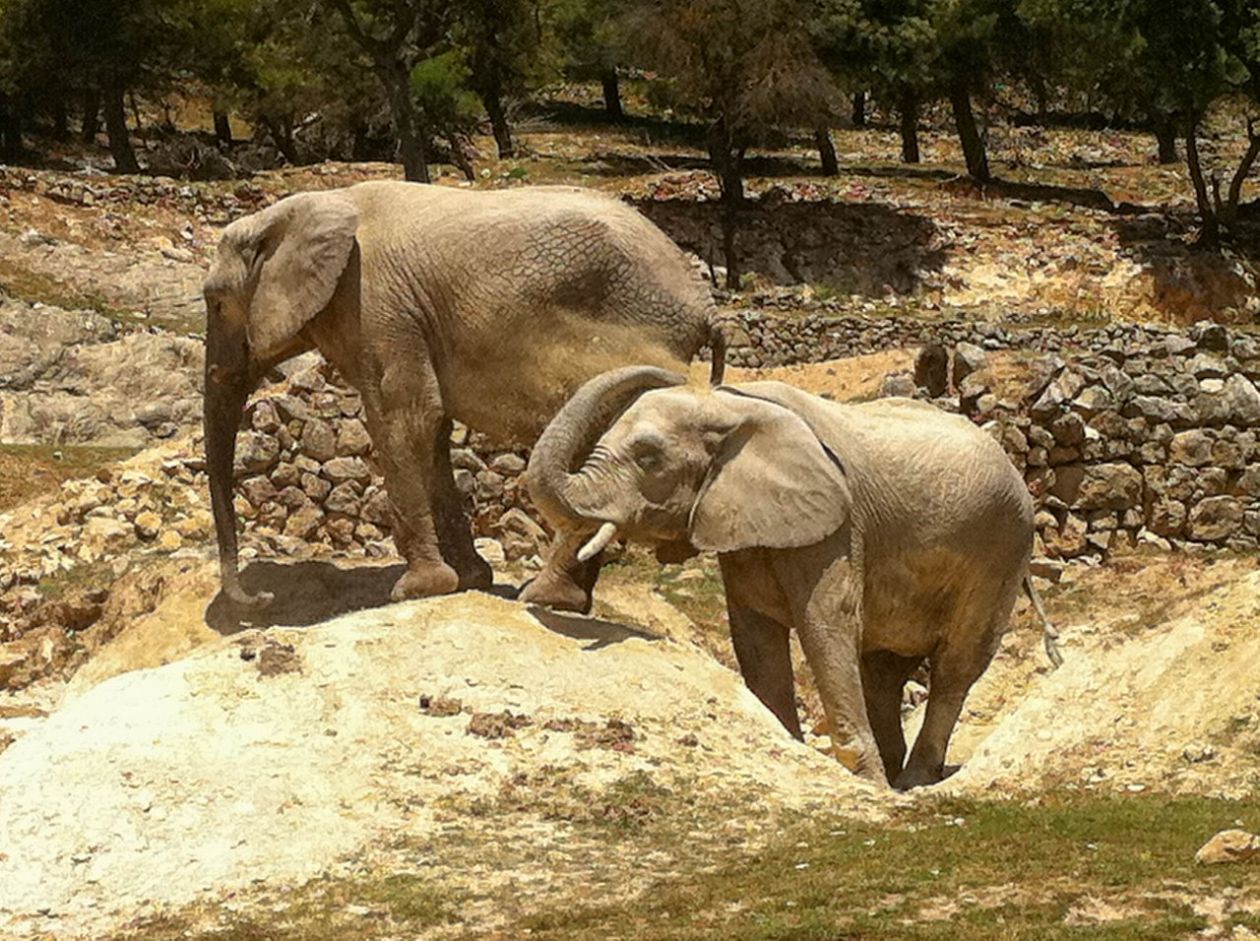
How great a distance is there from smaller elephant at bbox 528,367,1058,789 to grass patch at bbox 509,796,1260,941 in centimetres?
252

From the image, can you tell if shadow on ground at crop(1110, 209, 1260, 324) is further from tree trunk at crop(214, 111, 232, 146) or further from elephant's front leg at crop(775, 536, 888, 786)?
elephant's front leg at crop(775, 536, 888, 786)

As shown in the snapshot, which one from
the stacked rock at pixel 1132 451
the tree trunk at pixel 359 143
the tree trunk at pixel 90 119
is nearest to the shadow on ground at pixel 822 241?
the tree trunk at pixel 359 143

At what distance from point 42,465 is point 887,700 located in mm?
11873

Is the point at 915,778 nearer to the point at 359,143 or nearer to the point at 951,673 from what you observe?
the point at 951,673

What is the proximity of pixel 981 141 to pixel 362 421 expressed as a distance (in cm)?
3737

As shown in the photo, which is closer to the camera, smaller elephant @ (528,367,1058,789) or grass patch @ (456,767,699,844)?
grass patch @ (456,767,699,844)

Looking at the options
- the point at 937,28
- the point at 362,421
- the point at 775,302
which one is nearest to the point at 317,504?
the point at 362,421

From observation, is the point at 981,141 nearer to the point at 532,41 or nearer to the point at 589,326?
the point at 532,41

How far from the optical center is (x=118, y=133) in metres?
50.4

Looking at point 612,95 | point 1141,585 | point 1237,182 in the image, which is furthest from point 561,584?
point 612,95

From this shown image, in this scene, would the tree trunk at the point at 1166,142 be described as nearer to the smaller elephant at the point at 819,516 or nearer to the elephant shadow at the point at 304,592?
the elephant shadow at the point at 304,592

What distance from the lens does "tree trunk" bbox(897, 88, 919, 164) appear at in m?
55.8

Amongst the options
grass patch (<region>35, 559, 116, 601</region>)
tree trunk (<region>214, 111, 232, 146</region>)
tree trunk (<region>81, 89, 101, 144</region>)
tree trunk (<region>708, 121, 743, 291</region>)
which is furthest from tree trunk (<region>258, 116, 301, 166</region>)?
grass patch (<region>35, 559, 116, 601</region>)

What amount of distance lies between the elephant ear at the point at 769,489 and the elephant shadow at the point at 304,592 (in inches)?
121
